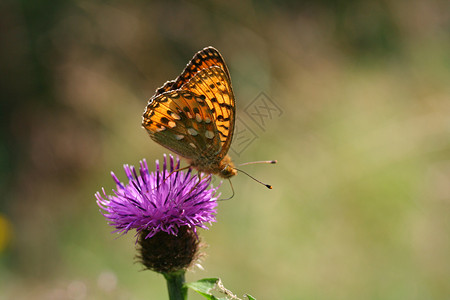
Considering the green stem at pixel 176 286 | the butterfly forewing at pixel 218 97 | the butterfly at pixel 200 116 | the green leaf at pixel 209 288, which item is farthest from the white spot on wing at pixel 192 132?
the green leaf at pixel 209 288

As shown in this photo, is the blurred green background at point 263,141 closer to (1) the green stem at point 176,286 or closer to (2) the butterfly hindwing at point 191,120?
(1) the green stem at point 176,286

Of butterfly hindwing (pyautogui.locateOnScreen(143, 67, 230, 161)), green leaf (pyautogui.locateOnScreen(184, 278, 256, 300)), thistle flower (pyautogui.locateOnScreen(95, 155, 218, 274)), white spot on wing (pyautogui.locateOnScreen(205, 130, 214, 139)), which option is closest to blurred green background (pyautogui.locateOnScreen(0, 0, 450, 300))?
thistle flower (pyautogui.locateOnScreen(95, 155, 218, 274))

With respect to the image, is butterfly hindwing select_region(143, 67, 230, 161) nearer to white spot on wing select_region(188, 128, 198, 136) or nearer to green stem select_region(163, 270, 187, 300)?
white spot on wing select_region(188, 128, 198, 136)

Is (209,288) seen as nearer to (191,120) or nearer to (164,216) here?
(164,216)

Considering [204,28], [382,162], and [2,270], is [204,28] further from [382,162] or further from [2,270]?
[2,270]

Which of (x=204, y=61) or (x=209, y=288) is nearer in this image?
(x=209, y=288)

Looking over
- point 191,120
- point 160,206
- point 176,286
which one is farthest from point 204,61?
point 176,286
